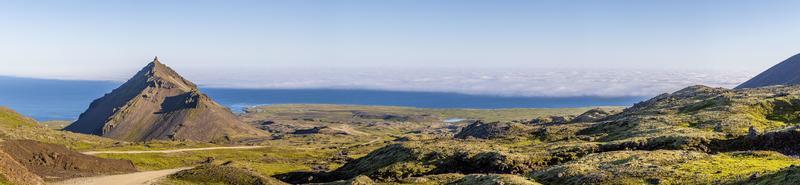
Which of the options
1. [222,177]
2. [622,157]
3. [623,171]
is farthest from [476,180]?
[222,177]

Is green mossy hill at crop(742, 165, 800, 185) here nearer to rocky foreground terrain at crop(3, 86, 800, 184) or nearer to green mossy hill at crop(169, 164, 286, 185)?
rocky foreground terrain at crop(3, 86, 800, 184)

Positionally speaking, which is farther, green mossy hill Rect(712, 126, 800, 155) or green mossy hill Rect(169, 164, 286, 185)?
green mossy hill Rect(169, 164, 286, 185)

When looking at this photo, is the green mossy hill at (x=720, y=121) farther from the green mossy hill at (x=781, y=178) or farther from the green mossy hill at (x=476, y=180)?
the green mossy hill at (x=781, y=178)

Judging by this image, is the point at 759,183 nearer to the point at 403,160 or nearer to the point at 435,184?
the point at 435,184

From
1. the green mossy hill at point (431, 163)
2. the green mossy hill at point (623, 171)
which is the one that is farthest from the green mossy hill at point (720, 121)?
the green mossy hill at point (623, 171)

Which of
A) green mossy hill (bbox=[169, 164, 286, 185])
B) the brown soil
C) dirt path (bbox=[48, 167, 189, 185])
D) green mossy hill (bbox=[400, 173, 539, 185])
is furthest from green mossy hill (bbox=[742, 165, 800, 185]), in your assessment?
the brown soil

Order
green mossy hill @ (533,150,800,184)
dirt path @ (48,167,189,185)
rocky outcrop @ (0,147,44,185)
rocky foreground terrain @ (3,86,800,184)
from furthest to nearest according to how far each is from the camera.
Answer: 1. dirt path @ (48,167,189,185)
2. rocky outcrop @ (0,147,44,185)
3. rocky foreground terrain @ (3,86,800,184)
4. green mossy hill @ (533,150,800,184)
